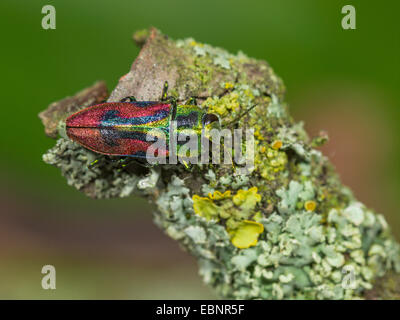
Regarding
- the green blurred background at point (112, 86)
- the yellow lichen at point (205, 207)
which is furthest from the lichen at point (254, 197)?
the green blurred background at point (112, 86)

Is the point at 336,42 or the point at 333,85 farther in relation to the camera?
the point at 333,85

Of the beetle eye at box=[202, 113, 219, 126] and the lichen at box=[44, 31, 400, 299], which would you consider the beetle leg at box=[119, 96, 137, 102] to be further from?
the beetle eye at box=[202, 113, 219, 126]

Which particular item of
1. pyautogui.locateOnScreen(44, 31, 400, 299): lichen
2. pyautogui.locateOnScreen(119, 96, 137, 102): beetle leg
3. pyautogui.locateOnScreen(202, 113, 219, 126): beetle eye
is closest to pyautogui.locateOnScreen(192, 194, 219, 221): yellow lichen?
pyautogui.locateOnScreen(44, 31, 400, 299): lichen

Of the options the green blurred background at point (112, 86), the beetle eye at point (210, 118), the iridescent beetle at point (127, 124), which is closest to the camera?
the beetle eye at point (210, 118)

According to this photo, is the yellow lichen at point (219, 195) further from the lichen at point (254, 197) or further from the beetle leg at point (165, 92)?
the beetle leg at point (165, 92)

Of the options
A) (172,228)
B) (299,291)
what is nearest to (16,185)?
(172,228)

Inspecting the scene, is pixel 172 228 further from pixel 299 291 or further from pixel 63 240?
pixel 63 240
